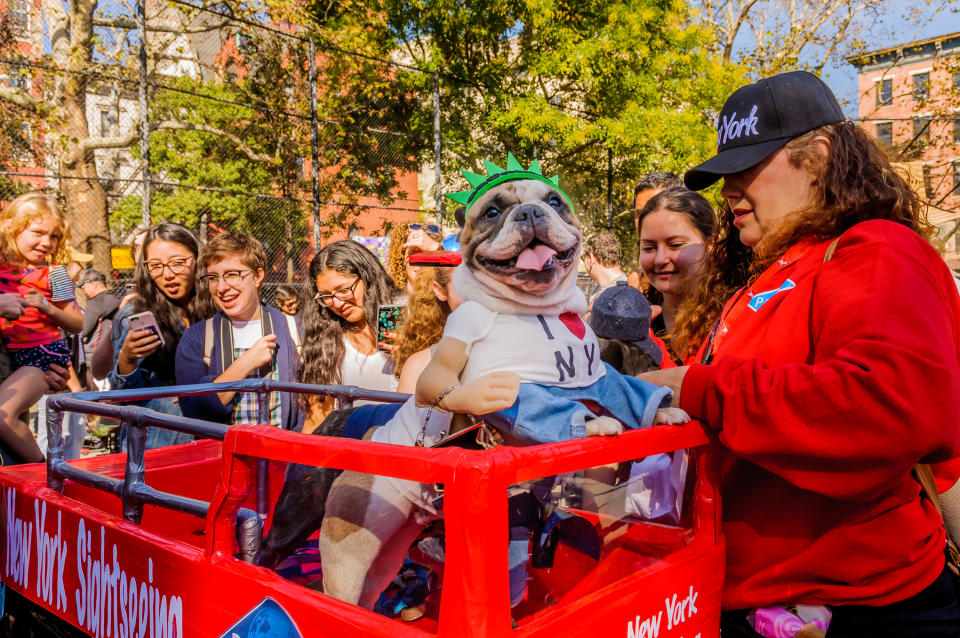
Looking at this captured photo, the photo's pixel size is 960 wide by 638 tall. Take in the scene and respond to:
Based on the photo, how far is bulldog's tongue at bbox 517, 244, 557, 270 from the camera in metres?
1.57

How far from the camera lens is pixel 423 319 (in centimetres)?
286

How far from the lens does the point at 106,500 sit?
2648 millimetres

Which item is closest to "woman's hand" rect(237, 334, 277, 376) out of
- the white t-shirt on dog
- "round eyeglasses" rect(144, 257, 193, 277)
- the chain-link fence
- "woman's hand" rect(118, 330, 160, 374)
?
"woman's hand" rect(118, 330, 160, 374)

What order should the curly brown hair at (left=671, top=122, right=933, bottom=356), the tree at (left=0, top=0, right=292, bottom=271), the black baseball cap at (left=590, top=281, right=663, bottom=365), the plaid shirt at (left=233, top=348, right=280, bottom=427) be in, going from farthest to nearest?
the tree at (left=0, top=0, right=292, bottom=271) < the plaid shirt at (left=233, top=348, right=280, bottom=427) < the black baseball cap at (left=590, top=281, right=663, bottom=365) < the curly brown hair at (left=671, top=122, right=933, bottom=356)

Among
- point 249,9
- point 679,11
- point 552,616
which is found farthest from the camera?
point 679,11

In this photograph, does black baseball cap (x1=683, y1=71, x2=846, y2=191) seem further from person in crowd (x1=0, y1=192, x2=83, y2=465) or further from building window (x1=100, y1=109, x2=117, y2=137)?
building window (x1=100, y1=109, x2=117, y2=137)

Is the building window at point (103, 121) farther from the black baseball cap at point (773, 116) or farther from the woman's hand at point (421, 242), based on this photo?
the black baseball cap at point (773, 116)

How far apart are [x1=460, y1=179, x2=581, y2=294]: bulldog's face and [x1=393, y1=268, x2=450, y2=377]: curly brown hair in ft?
3.70

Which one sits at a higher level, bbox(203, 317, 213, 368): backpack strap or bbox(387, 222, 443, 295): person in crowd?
bbox(387, 222, 443, 295): person in crowd

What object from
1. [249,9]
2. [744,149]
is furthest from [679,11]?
[744,149]

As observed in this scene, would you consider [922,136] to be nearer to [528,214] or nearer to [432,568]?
[528,214]

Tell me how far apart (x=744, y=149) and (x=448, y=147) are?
14.2 meters

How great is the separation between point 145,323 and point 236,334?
414 millimetres

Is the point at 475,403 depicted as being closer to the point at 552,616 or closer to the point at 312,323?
the point at 552,616
